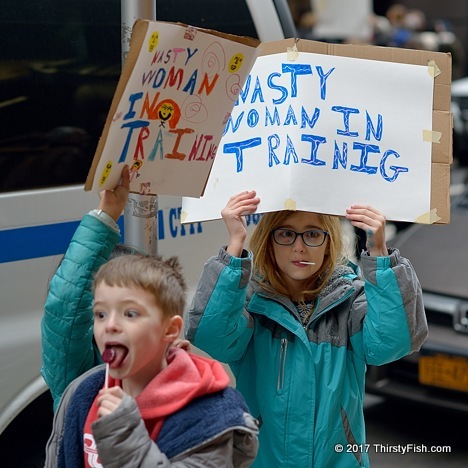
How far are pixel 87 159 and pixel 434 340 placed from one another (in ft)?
7.36

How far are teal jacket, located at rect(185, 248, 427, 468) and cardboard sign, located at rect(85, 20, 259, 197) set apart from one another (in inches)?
11.2

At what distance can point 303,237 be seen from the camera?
302cm

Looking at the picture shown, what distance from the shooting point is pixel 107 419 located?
2.08 meters

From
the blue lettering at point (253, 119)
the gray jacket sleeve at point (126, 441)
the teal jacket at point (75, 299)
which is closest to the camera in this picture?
the gray jacket sleeve at point (126, 441)

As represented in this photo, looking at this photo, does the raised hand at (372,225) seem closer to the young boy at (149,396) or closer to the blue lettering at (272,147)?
the blue lettering at (272,147)

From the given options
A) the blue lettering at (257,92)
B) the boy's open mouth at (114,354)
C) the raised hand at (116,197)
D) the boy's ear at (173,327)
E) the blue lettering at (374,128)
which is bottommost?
the boy's open mouth at (114,354)

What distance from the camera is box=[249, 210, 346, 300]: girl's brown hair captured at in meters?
3.06

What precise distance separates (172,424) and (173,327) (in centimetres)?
21

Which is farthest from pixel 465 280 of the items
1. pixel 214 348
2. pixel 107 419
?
pixel 107 419

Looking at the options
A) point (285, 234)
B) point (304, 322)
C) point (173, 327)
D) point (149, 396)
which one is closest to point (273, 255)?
point (285, 234)

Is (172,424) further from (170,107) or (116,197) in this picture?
(170,107)

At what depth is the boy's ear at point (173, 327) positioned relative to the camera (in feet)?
7.49

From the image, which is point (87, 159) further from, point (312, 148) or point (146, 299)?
point (146, 299)

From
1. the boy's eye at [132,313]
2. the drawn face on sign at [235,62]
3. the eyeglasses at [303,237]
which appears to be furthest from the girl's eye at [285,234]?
the boy's eye at [132,313]
